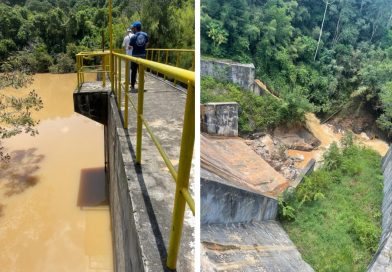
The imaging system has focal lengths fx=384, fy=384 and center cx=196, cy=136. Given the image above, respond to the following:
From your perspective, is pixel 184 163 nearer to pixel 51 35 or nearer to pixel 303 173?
pixel 303 173

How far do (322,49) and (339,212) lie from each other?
996mm

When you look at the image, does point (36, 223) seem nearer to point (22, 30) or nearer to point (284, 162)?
point (284, 162)

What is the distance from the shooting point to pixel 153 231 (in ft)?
6.02

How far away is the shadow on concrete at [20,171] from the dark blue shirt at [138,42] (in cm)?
421

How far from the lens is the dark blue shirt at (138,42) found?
441cm

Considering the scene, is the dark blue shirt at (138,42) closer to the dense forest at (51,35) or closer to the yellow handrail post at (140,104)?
the yellow handrail post at (140,104)

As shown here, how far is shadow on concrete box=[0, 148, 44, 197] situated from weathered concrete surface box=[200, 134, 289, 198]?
19.7 feet

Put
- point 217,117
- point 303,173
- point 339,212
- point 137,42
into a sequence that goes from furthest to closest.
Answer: point 137,42, point 303,173, point 339,212, point 217,117

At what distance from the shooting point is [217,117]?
1.41 meters

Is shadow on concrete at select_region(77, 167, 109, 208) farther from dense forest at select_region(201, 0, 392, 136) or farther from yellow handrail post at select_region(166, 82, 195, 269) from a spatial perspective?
yellow handrail post at select_region(166, 82, 195, 269)

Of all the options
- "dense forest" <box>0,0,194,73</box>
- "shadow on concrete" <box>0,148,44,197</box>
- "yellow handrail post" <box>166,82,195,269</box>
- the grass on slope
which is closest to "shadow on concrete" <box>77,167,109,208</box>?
"shadow on concrete" <box>0,148,44,197</box>

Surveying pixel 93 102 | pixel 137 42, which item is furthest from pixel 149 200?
pixel 93 102

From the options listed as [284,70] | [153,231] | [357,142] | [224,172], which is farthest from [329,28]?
[153,231]

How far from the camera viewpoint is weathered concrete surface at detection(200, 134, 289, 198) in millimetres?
1515
